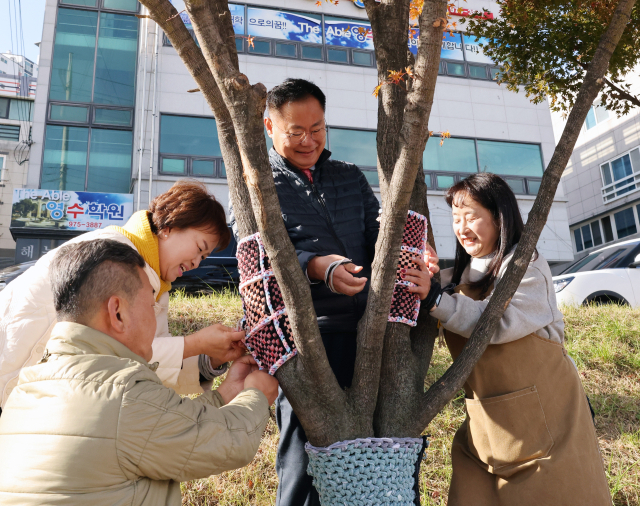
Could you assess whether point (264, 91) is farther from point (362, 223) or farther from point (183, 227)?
point (183, 227)

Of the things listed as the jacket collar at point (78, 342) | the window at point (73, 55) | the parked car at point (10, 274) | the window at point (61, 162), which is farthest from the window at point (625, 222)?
the jacket collar at point (78, 342)

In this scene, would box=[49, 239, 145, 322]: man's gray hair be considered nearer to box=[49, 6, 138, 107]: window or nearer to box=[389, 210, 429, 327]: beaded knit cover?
box=[389, 210, 429, 327]: beaded knit cover

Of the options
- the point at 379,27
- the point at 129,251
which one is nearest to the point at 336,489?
the point at 129,251

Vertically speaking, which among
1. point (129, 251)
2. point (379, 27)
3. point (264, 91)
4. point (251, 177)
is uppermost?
point (379, 27)

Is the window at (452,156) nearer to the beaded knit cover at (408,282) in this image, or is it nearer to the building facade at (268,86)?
the building facade at (268,86)

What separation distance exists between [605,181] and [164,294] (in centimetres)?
2181

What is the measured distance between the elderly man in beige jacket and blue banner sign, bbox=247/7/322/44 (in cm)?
1366

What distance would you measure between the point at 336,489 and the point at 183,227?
4.21 ft

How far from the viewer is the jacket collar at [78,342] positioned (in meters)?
1.52

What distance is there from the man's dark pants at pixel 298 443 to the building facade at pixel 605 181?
64.7 feet

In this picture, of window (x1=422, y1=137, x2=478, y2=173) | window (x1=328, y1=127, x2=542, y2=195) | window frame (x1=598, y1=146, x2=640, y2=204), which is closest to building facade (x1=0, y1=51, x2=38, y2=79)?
window (x1=328, y1=127, x2=542, y2=195)

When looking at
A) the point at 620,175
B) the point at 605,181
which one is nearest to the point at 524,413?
the point at 620,175

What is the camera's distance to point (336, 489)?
1740 mm

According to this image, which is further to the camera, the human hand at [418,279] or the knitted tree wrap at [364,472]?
the human hand at [418,279]
